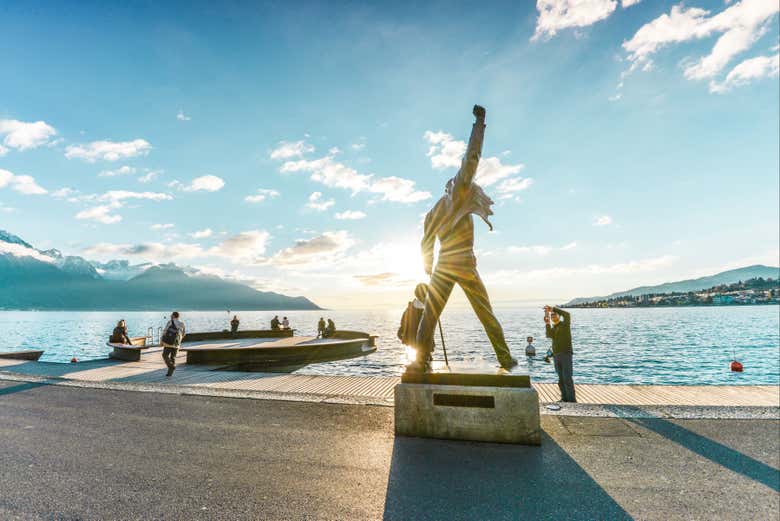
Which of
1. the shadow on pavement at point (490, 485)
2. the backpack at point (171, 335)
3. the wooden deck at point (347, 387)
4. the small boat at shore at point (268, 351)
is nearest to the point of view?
the shadow on pavement at point (490, 485)

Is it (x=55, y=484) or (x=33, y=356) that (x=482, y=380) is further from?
(x=33, y=356)

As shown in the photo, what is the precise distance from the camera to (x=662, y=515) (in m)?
3.38

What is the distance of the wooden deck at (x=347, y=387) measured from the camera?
26.2ft

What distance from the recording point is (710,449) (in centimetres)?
477

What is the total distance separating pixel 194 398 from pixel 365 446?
4930 millimetres

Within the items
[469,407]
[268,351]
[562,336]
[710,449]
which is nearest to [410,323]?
[469,407]

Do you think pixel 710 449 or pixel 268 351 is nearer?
pixel 710 449

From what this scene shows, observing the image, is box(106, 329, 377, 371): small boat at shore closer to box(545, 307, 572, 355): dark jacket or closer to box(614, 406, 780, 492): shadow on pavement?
box(545, 307, 572, 355): dark jacket

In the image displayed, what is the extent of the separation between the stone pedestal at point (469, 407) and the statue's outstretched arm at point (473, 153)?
296 centimetres

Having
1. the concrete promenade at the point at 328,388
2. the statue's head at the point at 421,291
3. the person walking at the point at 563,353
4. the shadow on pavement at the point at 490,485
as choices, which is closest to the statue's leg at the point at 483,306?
the statue's head at the point at 421,291

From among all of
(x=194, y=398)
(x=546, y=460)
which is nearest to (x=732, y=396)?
(x=546, y=460)

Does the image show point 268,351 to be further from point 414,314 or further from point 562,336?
point 562,336

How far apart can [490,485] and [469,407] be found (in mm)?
1407

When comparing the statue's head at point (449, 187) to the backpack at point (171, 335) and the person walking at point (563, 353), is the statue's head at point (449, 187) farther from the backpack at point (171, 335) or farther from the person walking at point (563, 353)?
the backpack at point (171, 335)
